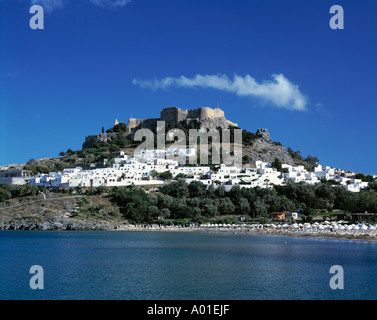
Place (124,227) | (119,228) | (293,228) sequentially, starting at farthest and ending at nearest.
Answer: (124,227)
(119,228)
(293,228)

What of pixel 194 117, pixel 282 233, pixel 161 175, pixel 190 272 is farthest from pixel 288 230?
pixel 194 117

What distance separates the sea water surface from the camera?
1466cm

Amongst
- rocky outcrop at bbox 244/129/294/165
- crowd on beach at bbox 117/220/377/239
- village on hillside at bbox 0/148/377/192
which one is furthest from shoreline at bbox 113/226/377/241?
rocky outcrop at bbox 244/129/294/165

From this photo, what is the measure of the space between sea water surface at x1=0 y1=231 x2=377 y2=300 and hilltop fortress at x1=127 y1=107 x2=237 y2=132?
57459mm

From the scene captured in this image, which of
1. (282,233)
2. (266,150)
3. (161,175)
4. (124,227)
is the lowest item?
(282,233)

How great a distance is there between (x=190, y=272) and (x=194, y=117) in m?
68.0

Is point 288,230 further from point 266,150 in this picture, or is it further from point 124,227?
point 266,150

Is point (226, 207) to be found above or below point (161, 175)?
below

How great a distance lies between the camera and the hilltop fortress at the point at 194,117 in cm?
8388

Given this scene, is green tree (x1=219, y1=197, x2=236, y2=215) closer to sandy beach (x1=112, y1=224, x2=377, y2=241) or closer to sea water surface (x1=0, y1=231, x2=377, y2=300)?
sandy beach (x1=112, y1=224, x2=377, y2=241)

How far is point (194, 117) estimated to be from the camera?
280 feet
